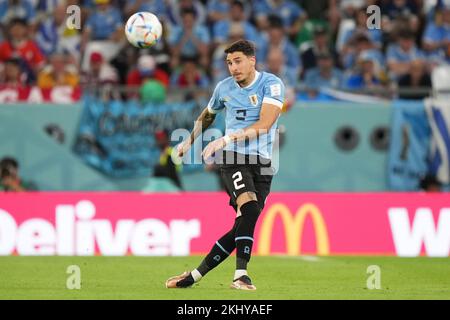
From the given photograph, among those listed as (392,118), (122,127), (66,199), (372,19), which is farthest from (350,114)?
(66,199)

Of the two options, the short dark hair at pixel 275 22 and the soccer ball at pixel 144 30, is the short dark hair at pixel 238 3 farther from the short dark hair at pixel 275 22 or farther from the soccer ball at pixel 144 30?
the soccer ball at pixel 144 30

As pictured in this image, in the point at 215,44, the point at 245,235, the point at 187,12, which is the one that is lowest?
the point at 245,235

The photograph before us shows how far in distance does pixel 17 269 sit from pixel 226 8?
9.42 metres

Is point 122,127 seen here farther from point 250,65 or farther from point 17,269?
point 250,65

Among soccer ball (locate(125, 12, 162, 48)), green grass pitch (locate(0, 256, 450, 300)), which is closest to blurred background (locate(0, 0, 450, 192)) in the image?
green grass pitch (locate(0, 256, 450, 300))

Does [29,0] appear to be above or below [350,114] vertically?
above

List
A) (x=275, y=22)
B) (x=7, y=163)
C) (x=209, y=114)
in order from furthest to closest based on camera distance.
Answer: (x=275, y=22)
(x=7, y=163)
(x=209, y=114)

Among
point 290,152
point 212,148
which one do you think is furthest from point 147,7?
point 212,148

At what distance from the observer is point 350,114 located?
2059 cm

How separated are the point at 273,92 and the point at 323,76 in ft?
31.2

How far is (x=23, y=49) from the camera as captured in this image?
20953 millimetres

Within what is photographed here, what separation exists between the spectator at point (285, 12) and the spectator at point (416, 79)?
255 cm

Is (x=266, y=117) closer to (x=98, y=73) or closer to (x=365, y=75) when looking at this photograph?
(x=365, y=75)
